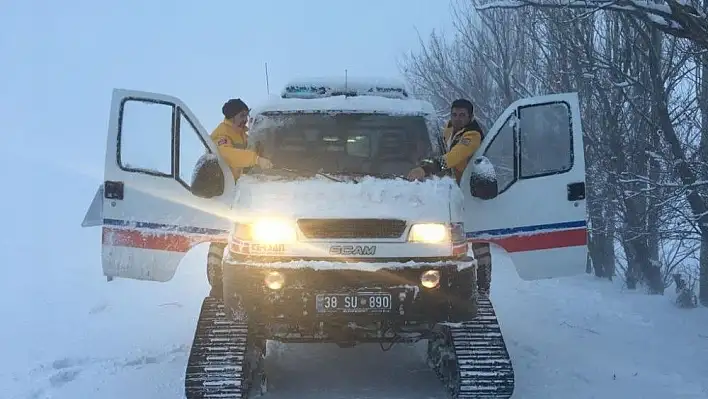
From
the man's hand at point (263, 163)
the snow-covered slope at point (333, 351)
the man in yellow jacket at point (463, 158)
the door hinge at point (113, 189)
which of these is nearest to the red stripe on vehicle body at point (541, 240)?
the man in yellow jacket at point (463, 158)

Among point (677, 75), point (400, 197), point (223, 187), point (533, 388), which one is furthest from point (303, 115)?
point (677, 75)

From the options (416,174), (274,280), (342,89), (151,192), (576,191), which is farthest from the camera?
(342,89)

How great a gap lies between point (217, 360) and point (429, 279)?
1.68 metres

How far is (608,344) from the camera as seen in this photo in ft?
26.7

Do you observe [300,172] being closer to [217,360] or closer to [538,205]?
[217,360]

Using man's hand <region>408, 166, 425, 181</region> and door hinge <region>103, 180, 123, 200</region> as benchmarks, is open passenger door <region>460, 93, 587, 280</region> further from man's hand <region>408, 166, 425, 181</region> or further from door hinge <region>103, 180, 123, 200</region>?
door hinge <region>103, 180, 123, 200</region>

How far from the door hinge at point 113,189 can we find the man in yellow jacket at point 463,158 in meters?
2.47

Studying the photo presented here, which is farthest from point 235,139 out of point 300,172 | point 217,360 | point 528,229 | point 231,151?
point 528,229

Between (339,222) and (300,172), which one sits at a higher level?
(300,172)

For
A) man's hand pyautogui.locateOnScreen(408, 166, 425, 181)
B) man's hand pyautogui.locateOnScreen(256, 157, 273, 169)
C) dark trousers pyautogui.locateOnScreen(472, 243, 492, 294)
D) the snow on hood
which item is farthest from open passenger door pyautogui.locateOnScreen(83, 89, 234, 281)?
dark trousers pyautogui.locateOnScreen(472, 243, 492, 294)

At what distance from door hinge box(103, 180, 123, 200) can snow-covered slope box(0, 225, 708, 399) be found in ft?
5.12

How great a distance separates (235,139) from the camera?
24.1 ft

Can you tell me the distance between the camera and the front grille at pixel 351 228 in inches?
209

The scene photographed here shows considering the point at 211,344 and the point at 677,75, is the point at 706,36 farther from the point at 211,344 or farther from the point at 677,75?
the point at 677,75
